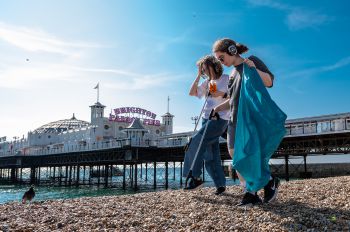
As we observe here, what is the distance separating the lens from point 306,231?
375cm

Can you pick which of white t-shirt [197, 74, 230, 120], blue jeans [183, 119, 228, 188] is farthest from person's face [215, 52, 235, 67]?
blue jeans [183, 119, 228, 188]

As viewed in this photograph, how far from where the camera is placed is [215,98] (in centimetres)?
614

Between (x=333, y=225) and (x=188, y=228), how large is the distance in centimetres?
157

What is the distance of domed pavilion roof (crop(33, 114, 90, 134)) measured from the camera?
81.9 metres

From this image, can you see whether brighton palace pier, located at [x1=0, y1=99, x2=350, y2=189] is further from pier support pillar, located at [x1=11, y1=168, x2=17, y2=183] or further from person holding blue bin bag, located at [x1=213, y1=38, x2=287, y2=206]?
person holding blue bin bag, located at [x1=213, y1=38, x2=287, y2=206]

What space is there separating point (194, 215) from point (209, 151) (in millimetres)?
1866

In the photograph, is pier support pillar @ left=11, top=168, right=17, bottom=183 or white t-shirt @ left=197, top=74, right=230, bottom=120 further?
pier support pillar @ left=11, top=168, right=17, bottom=183

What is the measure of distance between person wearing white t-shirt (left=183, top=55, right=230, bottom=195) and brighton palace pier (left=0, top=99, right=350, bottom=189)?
20.0 meters

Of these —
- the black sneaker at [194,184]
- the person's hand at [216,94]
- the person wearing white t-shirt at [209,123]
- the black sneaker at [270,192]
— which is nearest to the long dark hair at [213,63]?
the person wearing white t-shirt at [209,123]

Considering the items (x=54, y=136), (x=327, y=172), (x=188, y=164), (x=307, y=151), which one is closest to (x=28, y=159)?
(x=54, y=136)

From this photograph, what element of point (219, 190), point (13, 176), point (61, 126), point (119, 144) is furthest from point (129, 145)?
point (61, 126)

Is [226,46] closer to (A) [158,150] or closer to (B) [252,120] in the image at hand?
(B) [252,120]

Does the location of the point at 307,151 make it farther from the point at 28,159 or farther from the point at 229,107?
the point at 28,159

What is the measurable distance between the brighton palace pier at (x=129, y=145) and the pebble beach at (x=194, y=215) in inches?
807
